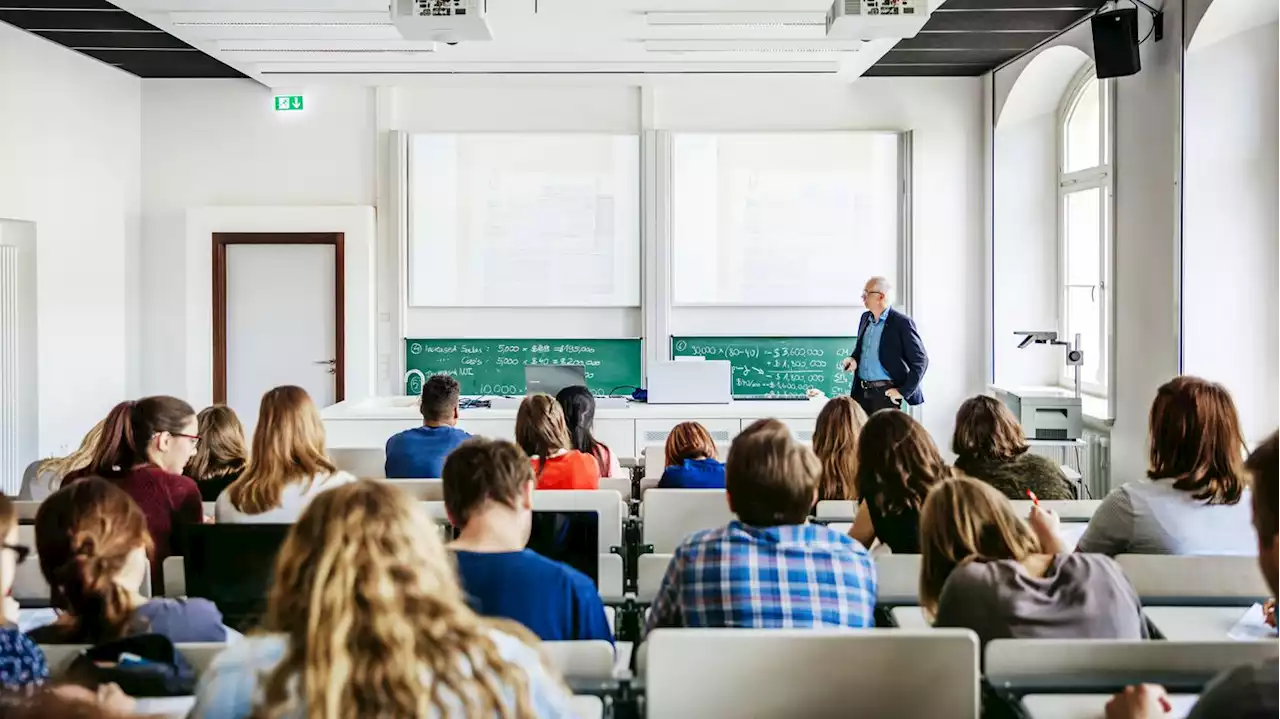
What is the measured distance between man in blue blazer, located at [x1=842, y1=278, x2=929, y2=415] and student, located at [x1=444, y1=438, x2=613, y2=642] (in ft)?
15.7

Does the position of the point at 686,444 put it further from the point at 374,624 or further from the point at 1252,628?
the point at 374,624

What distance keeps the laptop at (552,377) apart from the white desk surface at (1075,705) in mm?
5362

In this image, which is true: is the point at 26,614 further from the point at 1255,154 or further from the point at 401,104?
the point at 401,104

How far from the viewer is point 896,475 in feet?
10.5

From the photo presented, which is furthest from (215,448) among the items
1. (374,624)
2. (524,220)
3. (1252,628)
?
(524,220)

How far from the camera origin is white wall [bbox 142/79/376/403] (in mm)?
8648

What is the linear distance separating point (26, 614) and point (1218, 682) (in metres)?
2.57

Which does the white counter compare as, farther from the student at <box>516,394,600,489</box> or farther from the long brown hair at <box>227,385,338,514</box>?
the long brown hair at <box>227,385,338,514</box>

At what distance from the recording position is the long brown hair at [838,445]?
4.22 metres

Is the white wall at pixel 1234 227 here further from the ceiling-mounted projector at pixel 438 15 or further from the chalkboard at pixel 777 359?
the ceiling-mounted projector at pixel 438 15

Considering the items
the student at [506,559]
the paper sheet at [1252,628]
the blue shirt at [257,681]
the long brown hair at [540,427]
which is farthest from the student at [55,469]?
the paper sheet at [1252,628]

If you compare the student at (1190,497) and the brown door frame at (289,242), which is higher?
the brown door frame at (289,242)

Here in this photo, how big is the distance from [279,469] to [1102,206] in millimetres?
5972

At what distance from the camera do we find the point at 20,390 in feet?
23.8
